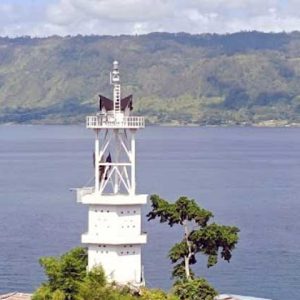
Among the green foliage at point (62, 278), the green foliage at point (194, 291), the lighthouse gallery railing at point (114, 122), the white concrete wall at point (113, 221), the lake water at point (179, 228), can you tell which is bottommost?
the lake water at point (179, 228)

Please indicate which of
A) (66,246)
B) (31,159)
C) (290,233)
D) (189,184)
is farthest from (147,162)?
(66,246)

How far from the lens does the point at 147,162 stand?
529ft

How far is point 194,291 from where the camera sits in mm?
27109

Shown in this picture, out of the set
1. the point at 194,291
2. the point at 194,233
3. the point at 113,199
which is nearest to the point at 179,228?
the point at 194,233

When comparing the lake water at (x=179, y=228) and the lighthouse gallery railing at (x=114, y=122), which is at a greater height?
the lighthouse gallery railing at (x=114, y=122)

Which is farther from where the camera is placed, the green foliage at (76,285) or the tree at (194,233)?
the tree at (194,233)

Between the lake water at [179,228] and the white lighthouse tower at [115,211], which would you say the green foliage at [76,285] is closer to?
the white lighthouse tower at [115,211]

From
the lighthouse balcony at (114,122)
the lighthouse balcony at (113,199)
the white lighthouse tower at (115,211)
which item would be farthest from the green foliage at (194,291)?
the lighthouse balcony at (114,122)

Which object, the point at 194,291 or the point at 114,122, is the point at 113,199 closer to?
the point at 114,122

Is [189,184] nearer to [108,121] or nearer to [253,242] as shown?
[253,242]

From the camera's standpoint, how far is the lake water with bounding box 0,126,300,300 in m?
56.2

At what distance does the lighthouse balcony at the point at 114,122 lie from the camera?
2719 centimetres

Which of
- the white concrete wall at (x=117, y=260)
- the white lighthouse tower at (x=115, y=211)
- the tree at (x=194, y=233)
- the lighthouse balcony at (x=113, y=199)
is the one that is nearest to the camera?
the lighthouse balcony at (x=113, y=199)

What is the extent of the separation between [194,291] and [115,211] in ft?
10.3
